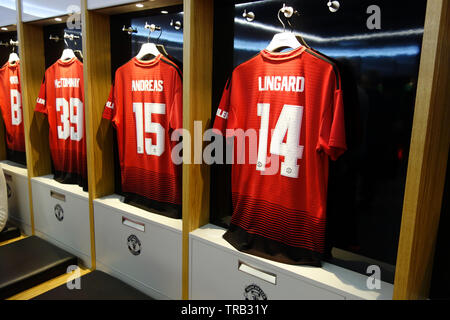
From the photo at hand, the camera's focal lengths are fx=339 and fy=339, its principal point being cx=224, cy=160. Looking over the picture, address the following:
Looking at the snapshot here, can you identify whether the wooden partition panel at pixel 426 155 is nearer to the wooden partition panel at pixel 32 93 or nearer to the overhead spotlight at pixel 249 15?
the overhead spotlight at pixel 249 15

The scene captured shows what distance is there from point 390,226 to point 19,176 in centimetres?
298

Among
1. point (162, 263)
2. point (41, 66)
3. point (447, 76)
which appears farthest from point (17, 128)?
point (447, 76)

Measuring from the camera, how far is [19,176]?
3.02 meters

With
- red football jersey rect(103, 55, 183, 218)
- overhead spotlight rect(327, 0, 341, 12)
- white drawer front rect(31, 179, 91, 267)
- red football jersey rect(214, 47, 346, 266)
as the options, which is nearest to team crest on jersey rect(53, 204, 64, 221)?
white drawer front rect(31, 179, 91, 267)

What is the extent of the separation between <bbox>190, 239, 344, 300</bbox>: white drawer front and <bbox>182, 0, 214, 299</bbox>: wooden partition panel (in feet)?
0.27

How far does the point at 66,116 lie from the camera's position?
2.62m

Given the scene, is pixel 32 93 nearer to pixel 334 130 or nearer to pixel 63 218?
pixel 63 218

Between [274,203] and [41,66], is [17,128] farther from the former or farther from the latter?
[274,203]

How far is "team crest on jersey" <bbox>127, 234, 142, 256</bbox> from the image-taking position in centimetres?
212

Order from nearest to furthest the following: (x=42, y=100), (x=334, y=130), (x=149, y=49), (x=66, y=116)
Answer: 1. (x=334, y=130)
2. (x=149, y=49)
3. (x=66, y=116)
4. (x=42, y=100)

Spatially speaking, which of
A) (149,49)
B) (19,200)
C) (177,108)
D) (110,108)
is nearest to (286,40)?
(177,108)

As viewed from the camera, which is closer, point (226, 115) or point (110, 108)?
point (226, 115)

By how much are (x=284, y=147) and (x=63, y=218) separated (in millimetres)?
1927

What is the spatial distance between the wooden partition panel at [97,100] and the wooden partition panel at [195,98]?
844mm
